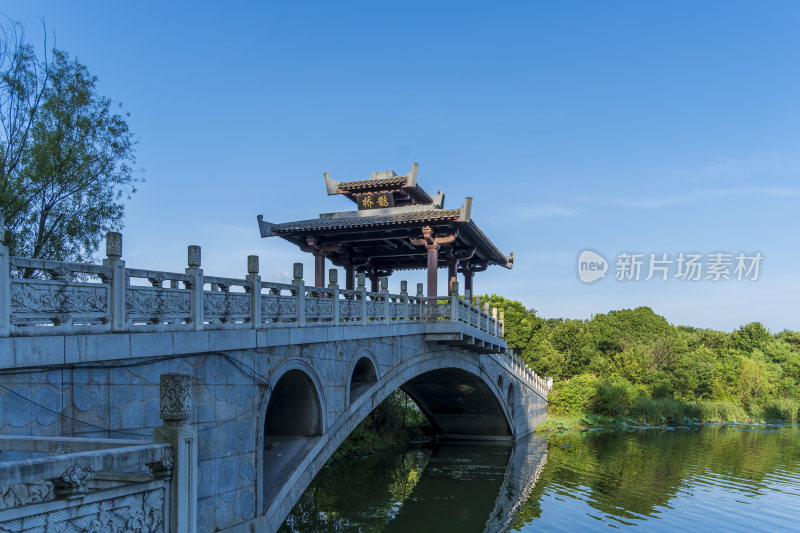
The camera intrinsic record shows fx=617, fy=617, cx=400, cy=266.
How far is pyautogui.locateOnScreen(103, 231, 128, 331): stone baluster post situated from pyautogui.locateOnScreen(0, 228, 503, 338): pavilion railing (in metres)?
0.01

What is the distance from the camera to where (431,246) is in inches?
750

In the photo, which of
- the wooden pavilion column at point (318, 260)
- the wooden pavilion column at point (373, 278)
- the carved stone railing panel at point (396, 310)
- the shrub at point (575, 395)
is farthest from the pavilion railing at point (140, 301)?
the shrub at point (575, 395)

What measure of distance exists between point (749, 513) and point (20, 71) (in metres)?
21.7

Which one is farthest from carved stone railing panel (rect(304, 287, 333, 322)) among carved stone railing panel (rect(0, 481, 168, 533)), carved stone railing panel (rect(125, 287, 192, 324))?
carved stone railing panel (rect(0, 481, 168, 533))

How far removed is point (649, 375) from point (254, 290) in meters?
36.0

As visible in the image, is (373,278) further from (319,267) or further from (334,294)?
(334,294)

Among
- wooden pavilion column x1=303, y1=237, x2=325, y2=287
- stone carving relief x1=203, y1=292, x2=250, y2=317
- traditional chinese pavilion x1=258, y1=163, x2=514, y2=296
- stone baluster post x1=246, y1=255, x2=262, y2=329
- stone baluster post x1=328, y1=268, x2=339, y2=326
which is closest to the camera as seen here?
stone carving relief x1=203, y1=292, x2=250, y2=317

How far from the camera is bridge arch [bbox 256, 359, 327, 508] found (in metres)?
11.3

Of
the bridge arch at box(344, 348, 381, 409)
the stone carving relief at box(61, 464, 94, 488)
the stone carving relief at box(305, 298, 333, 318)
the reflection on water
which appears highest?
the stone carving relief at box(305, 298, 333, 318)

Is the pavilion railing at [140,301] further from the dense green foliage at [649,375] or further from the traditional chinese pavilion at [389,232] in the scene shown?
the dense green foliage at [649,375]

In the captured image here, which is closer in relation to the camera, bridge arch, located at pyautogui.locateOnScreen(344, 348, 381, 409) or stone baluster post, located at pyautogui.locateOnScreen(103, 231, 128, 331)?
stone baluster post, located at pyautogui.locateOnScreen(103, 231, 128, 331)

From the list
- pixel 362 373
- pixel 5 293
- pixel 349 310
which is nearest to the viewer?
pixel 5 293

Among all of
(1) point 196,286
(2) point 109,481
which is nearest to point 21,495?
(2) point 109,481

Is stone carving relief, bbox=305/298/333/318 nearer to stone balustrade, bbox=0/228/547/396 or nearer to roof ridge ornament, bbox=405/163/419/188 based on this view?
stone balustrade, bbox=0/228/547/396
